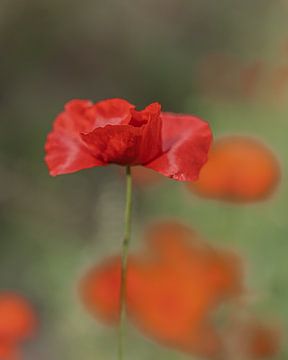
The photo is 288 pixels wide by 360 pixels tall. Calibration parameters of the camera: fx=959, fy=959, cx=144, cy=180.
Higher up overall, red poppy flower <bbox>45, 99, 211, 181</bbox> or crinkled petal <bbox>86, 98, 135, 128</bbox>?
crinkled petal <bbox>86, 98, 135, 128</bbox>

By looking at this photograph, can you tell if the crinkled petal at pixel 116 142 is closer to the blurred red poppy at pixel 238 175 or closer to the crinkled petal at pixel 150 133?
the crinkled petal at pixel 150 133

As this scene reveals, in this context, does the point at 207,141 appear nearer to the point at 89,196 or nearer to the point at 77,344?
the point at 77,344

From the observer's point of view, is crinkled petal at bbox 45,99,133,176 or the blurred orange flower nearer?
crinkled petal at bbox 45,99,133,176

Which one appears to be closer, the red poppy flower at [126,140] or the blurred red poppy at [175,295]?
the red poppy flower at [126,140]

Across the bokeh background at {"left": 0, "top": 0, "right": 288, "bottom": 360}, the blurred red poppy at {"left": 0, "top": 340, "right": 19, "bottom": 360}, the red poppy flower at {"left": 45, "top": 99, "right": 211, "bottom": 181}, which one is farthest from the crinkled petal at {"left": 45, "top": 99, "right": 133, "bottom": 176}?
the bokeh background at {"left": 0, "top": 0, "right": 288, "bottom": 360}

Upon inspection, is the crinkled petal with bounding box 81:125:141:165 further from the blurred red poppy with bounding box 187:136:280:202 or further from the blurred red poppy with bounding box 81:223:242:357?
the blurred red poppy with bounding box 187:136:280:202

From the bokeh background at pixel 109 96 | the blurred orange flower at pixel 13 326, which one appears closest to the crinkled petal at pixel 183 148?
the blurred orange flower at pixel 13 326
